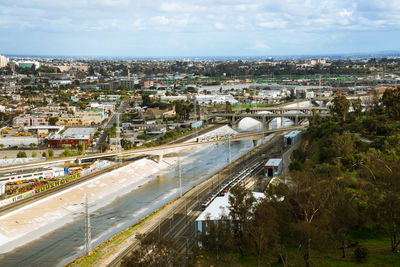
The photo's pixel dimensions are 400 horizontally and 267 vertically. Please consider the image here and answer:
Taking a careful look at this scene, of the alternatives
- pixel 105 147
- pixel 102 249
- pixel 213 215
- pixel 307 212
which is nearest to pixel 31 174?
pixel 105 147

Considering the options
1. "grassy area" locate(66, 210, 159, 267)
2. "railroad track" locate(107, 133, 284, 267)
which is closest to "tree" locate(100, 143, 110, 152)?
"railroad track" locate(107, 133, 284, 267)

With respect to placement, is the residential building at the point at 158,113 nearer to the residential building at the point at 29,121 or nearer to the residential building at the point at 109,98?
the residential building at the point at 29,121

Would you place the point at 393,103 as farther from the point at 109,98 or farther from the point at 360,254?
the point at 109,98

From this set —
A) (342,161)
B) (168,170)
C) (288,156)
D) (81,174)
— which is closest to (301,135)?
(288,156)

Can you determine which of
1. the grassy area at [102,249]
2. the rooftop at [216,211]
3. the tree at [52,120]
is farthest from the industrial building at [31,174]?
the tree at [52,120]

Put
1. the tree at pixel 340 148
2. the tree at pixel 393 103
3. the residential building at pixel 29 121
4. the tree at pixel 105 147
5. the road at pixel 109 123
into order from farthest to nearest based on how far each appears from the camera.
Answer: the residential building at pixel 29 121 < the road at pixel 109 123 < the tree at pixel 105 147 < the tree at pixel 393 103 < the tree at pixel 340 148
